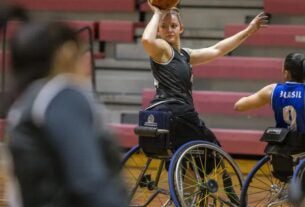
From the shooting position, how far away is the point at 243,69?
706cm

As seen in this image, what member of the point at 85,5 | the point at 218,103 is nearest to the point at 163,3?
the point at 218,103

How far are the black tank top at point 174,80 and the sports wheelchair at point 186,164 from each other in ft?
0.36

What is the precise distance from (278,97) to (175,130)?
527 millimetres

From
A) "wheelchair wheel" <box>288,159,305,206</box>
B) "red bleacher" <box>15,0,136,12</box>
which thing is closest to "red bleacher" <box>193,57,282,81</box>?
"red bleacher" <box>15,0,136,12</box>

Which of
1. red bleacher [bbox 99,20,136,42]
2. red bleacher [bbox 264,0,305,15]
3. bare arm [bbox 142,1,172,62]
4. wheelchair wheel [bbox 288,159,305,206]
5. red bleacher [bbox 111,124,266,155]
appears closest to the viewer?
wheelchair wheel [bbox 288,159,305,206]

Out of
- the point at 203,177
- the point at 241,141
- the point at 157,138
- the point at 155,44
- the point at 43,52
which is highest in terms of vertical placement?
the point at 43,52

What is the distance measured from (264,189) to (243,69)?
3167 millimetres

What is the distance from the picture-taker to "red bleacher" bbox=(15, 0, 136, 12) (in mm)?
7812

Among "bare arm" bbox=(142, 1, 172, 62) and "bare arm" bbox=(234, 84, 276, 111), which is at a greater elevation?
"bare arm" bbox=(142, 1, 172, 62)

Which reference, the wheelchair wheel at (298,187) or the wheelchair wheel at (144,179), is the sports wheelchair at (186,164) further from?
the wheelchair wheel at (298,187)

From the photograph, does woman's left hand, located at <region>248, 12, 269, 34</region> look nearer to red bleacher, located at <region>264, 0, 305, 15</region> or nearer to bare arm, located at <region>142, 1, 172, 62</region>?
bare arm, located at <region>142, 1, 172, 62</region>

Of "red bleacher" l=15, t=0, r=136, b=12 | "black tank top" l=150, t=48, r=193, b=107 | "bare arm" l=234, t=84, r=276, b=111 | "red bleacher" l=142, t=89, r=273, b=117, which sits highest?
"red bleacher" l=15, t=0, r=136, b=12

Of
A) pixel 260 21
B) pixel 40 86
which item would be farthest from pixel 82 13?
pixel 40 86

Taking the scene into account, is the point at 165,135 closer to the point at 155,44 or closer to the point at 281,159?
the point at 155,44
